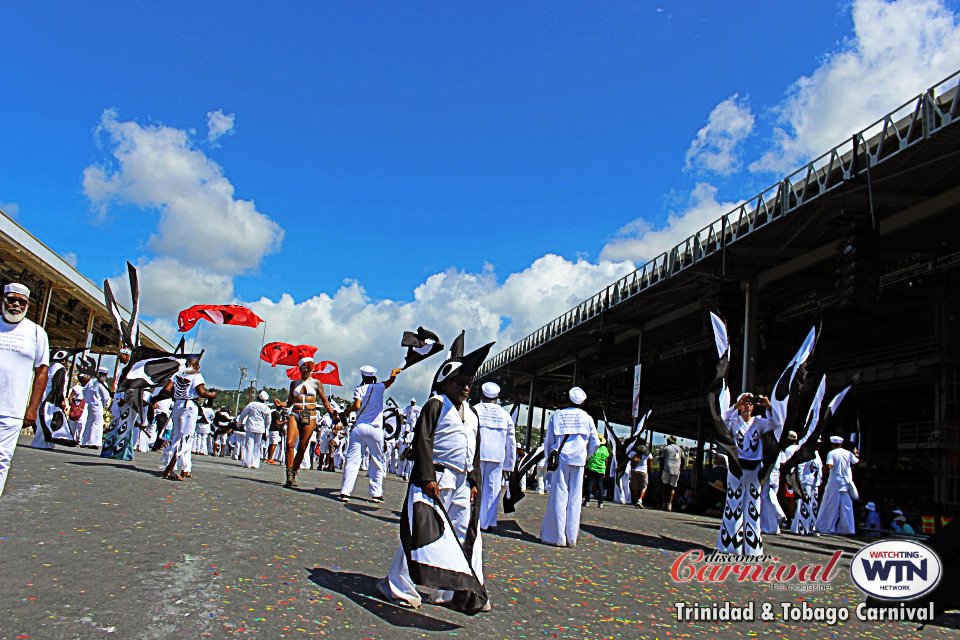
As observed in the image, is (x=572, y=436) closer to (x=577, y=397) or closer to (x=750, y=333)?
(x=577, y=397)

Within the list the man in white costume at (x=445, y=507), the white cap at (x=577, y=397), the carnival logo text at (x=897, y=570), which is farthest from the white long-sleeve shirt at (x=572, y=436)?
the man in white costume at (x=445, y=507)

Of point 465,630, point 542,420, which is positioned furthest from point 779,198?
point 542,420

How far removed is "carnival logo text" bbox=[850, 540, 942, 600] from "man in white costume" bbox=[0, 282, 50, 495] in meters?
6.05

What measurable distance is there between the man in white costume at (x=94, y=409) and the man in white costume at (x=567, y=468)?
1252 cm

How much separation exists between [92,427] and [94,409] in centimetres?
45

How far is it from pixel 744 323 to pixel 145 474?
22407mm

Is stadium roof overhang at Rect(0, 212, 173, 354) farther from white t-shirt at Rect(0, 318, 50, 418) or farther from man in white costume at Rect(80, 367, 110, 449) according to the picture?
white t-shirt at Rect(0, 318, 50, 418)

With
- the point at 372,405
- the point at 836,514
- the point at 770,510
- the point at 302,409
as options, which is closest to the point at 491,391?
A: the point at 372,405

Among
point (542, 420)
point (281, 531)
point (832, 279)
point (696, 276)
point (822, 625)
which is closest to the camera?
point (822, 625)

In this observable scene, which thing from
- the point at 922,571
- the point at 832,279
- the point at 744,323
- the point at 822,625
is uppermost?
the point at 832,279

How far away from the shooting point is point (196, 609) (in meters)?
4.20

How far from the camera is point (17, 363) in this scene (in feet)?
17.6

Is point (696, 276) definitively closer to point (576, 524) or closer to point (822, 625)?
point (576, 524)

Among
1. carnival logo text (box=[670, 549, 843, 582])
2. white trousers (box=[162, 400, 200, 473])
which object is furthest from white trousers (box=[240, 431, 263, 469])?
carnival logo text (box=[670, 549, 843, 582])
